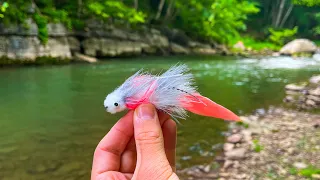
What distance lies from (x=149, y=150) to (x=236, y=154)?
392 cm

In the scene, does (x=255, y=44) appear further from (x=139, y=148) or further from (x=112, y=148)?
(x=139, y=148)

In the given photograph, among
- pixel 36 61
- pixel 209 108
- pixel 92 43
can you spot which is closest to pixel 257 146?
pixel 209 108

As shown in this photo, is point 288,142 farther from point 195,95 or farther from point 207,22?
point 207,22

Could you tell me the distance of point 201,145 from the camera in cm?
565

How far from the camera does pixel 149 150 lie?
1.38 meters

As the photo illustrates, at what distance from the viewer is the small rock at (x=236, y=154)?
499 centimetres

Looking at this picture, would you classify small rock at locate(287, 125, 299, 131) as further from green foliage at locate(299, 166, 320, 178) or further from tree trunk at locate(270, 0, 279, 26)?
tree trunk at locate(270, 0, 279, 26)

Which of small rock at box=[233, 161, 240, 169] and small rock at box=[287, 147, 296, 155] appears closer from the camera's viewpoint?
small rock at box=[233, 161, 240, 169]

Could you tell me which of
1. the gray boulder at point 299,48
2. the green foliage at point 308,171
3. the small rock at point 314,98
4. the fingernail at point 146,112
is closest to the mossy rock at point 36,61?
the small rock at point 314,98

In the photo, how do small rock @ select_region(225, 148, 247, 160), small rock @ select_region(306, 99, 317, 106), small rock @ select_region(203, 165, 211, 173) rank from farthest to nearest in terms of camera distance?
small rock @ select_region(306, 99, 317, 106) < small rock @ select_region(225, 148, 247, 160) < small rock @ select_region(203, 165, 211, 173)

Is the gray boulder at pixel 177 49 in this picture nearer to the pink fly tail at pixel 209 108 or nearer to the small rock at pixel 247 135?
the small rock at pixel 247 135

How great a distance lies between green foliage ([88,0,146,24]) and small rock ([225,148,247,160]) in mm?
15647

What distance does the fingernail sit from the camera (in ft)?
4.56

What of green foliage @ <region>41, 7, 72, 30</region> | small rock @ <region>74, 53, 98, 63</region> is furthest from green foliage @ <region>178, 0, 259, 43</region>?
green foliage @ <region>41, 7, 72, 30</region>
